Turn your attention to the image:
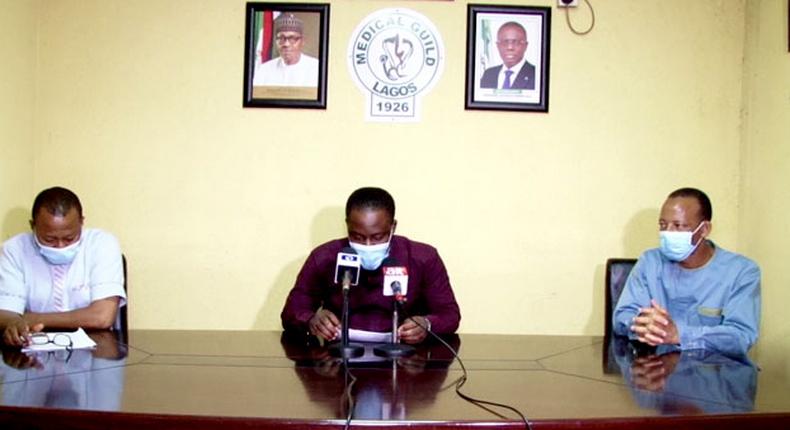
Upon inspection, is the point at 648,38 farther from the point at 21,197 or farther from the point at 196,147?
the point at 21,197

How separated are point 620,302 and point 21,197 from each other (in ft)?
8.71

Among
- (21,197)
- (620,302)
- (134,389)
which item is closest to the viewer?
(134,389)

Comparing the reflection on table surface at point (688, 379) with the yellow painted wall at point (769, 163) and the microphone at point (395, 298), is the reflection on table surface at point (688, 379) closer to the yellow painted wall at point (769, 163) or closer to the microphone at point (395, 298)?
the microphone at point (395, 298)

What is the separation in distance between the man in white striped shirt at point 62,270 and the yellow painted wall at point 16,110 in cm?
46

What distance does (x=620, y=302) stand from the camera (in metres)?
2.68

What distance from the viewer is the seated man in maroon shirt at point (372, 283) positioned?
101 inches

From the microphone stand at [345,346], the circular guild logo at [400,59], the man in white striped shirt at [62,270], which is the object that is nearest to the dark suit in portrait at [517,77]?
the circular guild logo at [400,59]

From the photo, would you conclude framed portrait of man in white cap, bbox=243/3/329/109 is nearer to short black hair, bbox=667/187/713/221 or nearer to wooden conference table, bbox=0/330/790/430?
wooden conference table, bbox=0/330/790/430

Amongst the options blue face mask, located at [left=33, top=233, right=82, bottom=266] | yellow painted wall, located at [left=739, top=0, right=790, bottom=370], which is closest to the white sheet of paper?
blue face mask, located at [left=33, top=233, right=82, bottom=266]

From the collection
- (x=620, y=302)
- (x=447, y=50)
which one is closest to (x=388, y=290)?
(x=620, y=302)

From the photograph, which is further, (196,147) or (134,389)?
(196,147)

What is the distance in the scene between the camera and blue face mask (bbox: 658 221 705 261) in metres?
2.57

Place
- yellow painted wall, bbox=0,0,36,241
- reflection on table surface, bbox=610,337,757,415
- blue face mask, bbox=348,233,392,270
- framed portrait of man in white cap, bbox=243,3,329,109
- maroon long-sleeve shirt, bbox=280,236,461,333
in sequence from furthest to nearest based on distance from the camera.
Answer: framed portrait of man in white cap, bbox=243,3,329,109 → yellow painted wall, bbox=0,0,36,241 → maroon long-sleeve shirt, bbox=280,236,461,333 → blue face mask, bbox=348,233,392,270 → reflection on table surface, bbox=610,337,757,415

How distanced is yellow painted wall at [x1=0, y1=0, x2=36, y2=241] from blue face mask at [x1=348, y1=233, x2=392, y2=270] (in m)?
1.63
